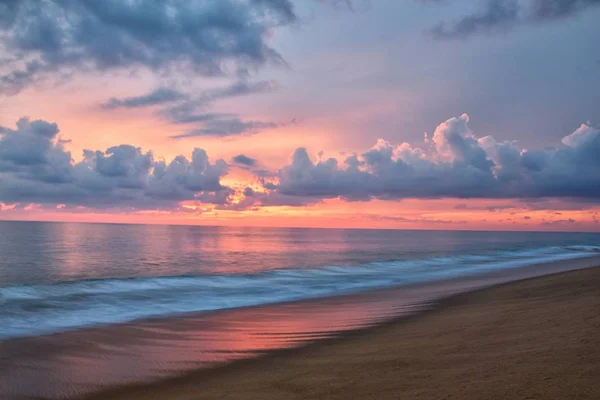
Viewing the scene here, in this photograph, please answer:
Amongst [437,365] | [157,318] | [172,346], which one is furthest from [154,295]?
[437,365]

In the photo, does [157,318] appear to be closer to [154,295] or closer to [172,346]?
[172,346]

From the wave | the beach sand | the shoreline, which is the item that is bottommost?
the wave

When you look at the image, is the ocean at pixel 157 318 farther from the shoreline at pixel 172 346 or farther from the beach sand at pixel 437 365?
the beach sand at pixel 437 365

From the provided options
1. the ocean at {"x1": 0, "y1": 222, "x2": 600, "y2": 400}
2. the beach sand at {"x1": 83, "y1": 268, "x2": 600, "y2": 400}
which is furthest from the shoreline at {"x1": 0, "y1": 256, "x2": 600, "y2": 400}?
the beach sand at {"x1": 83, "y1": 268, "x2": 600, "y2": 400}

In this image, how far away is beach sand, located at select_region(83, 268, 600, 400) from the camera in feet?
20.2

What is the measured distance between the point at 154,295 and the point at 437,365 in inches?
768

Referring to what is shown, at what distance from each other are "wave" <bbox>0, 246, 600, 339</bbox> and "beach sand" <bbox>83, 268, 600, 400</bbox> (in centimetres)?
873

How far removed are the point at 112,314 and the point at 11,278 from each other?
16.8 m

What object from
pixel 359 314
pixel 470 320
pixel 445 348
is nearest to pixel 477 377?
pixel 445 348

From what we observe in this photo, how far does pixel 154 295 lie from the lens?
24.3 m

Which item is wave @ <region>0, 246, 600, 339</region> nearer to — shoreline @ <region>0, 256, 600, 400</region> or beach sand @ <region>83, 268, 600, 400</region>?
shoreline @ <region>0, 256, 600, 400</region>

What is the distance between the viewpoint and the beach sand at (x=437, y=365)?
615 centimetres

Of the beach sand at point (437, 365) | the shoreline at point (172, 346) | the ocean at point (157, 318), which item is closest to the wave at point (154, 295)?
the ocean at point (157, 318)

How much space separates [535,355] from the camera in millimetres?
7359
